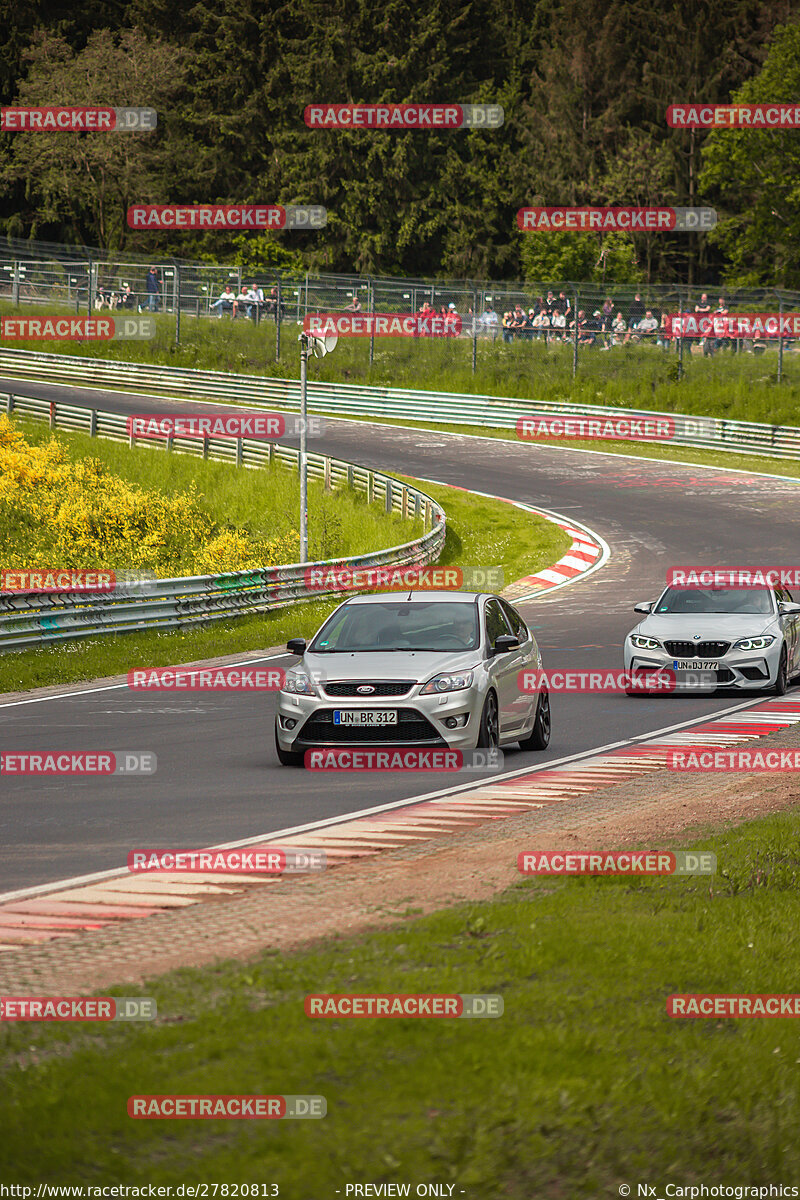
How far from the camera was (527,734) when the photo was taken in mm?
14203

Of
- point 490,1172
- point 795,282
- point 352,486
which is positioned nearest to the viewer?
point 490,1172

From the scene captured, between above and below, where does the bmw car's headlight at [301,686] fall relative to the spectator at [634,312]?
below

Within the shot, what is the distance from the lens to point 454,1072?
4922 mm

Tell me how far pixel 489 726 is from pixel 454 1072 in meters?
8.32

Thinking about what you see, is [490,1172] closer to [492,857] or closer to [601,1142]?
[601,1142]

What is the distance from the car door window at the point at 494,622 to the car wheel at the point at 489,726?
68 cm

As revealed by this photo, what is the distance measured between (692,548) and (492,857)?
87.6ft

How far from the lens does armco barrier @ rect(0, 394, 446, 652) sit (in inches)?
854

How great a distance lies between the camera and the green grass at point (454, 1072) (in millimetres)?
4293

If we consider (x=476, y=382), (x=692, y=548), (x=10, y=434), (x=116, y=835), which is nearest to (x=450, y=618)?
(x=116, y=835)

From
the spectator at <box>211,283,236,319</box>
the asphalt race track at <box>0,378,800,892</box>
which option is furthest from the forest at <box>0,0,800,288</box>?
the asphalt race track at <box>0,378,800,892</box>
